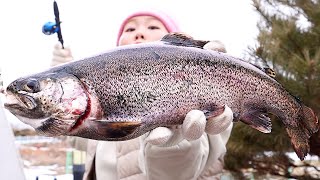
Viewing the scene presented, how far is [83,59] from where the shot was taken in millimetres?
Result: 714

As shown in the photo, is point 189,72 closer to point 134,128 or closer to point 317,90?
point 134,128

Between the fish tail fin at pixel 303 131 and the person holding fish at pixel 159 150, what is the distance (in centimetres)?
12

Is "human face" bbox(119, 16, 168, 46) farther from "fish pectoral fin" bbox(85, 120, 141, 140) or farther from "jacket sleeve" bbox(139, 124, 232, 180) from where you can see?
"fish pectoral fin" bbox(85, 120, 141, 140)

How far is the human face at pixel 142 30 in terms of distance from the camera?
126 centimetres

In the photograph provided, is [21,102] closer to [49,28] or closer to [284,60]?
[49,28]

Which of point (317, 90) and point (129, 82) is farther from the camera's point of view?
point (317, 90)

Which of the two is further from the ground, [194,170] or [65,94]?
[65,94]

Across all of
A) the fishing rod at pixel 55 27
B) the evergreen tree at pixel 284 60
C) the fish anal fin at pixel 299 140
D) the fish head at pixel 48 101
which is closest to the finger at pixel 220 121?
the fish anal fin at pixel 299 140

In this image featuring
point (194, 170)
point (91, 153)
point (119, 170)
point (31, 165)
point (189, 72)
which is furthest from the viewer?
point (31, 165)

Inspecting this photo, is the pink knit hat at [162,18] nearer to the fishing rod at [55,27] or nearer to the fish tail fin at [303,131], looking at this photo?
the fishing rod at [55,27]

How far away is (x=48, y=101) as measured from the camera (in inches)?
26.0

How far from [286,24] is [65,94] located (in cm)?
266

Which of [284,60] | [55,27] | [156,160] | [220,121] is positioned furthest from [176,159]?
[284,60]

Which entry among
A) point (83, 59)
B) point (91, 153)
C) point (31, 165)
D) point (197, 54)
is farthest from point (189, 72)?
point (31, 165)
